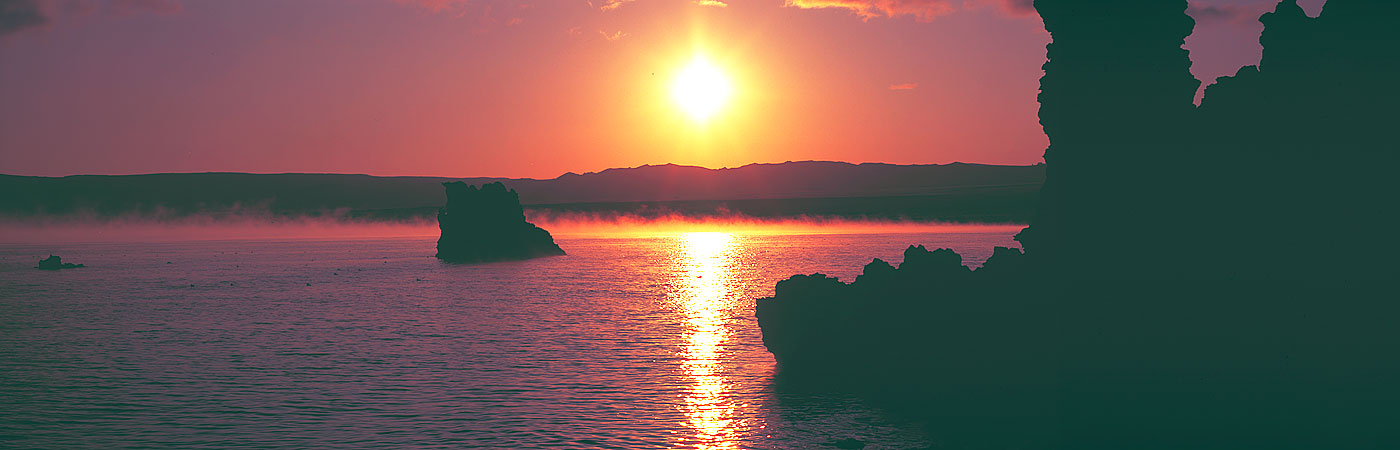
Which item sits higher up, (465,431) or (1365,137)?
(1365,137)

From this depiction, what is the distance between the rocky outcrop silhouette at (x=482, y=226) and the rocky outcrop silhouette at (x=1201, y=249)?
104 meters

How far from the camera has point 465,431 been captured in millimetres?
28609

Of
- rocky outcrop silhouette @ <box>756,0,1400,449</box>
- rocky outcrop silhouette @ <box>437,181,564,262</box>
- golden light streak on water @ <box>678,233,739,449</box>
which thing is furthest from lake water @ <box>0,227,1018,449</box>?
rocky outcrop silhouette @ <box>437,181,564,262</box>

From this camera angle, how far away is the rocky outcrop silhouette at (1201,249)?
87.7ft

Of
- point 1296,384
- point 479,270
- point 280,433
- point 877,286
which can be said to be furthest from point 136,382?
point 479,270

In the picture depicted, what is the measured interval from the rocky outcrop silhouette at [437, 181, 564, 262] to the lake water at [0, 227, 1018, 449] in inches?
1680

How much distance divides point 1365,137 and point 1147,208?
18.3 ft

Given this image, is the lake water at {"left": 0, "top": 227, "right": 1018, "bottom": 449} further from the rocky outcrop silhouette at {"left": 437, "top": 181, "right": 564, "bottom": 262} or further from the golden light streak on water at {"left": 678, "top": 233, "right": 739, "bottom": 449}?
the rocky outcrop silhouette at {"left": 437, "top": 181, "right": 564, "bottom": 262}

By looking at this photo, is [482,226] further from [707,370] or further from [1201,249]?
[1201,249]

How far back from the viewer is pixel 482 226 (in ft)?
441

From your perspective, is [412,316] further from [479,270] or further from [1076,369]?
[479,270]

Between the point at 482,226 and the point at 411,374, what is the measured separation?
317 ft

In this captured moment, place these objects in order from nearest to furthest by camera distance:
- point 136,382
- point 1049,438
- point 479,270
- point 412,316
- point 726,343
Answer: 1. point 1049,438
2. point 136,382
3. point 726,343
4. point 412,316
5. point 479,270

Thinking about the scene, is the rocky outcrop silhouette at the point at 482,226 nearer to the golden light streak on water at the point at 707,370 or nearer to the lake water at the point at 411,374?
the lake water at the point at 411,374
